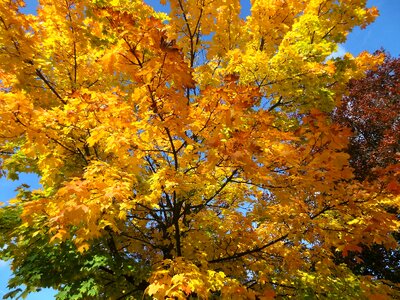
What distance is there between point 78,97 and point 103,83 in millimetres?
2020

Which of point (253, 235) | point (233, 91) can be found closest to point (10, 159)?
point (233, 91)

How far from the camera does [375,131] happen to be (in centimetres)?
1233

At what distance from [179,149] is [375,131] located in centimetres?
1041

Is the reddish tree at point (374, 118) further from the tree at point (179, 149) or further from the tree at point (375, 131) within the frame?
the tree at point (179, 149)

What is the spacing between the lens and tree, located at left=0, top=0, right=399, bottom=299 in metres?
3.70

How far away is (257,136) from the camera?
3.86 meters

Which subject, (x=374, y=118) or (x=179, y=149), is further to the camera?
(x=374, y=118)

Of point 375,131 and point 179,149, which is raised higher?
point 375,131

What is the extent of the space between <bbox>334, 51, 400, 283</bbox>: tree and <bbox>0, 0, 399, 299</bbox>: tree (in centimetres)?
573

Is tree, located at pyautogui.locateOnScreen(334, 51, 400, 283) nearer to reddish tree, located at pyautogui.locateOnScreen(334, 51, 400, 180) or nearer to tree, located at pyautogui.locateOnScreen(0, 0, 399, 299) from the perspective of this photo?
reddish tree, located at pyautogui.locateOnScreen(334, 51, 400, 180)

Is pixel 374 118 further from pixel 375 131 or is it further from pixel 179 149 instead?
pixel 179 149

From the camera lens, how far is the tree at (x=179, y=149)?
12.1 ft

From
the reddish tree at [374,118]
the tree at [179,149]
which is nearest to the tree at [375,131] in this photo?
the reddish tree at [374,118]

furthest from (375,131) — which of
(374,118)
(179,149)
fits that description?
(179,149)
